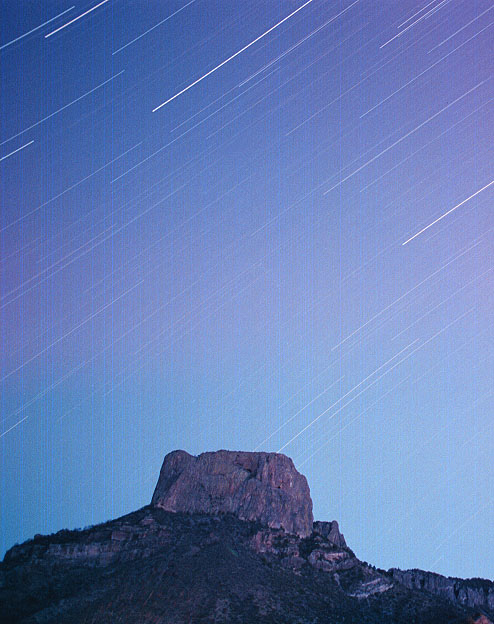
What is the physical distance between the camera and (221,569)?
7400cm

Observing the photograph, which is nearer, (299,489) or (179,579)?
(179,579)

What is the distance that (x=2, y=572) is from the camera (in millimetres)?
74312

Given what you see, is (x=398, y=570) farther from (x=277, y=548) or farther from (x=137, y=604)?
(x=137, y=604)

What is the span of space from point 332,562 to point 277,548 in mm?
6075

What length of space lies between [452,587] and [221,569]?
30.0m

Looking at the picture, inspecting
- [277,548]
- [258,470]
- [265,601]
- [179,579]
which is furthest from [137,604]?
[258,470]

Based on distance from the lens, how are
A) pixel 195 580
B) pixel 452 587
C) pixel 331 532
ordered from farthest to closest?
pixel 331 532
pixel 452 587
pixel 195 580

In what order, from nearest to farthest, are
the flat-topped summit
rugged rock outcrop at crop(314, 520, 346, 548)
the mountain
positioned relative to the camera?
the mountain < the flat-topped summit < rugged rock outcrop at crop(314, 520, 346, 548)

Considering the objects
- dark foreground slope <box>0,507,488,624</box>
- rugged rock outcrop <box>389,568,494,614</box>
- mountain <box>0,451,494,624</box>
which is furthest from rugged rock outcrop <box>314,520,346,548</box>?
rugged rock outcrop <box>389,568,494,614</box>

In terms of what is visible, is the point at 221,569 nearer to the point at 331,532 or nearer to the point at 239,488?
the point at 239,488

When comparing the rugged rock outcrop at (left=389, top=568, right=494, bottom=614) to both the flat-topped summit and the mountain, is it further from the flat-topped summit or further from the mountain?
the flat-topped summit

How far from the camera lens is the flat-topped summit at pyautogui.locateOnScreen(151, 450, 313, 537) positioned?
93.6 m

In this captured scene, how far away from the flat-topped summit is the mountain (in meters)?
0.14

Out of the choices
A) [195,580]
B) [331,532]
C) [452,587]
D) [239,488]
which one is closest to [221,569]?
[195,580]
